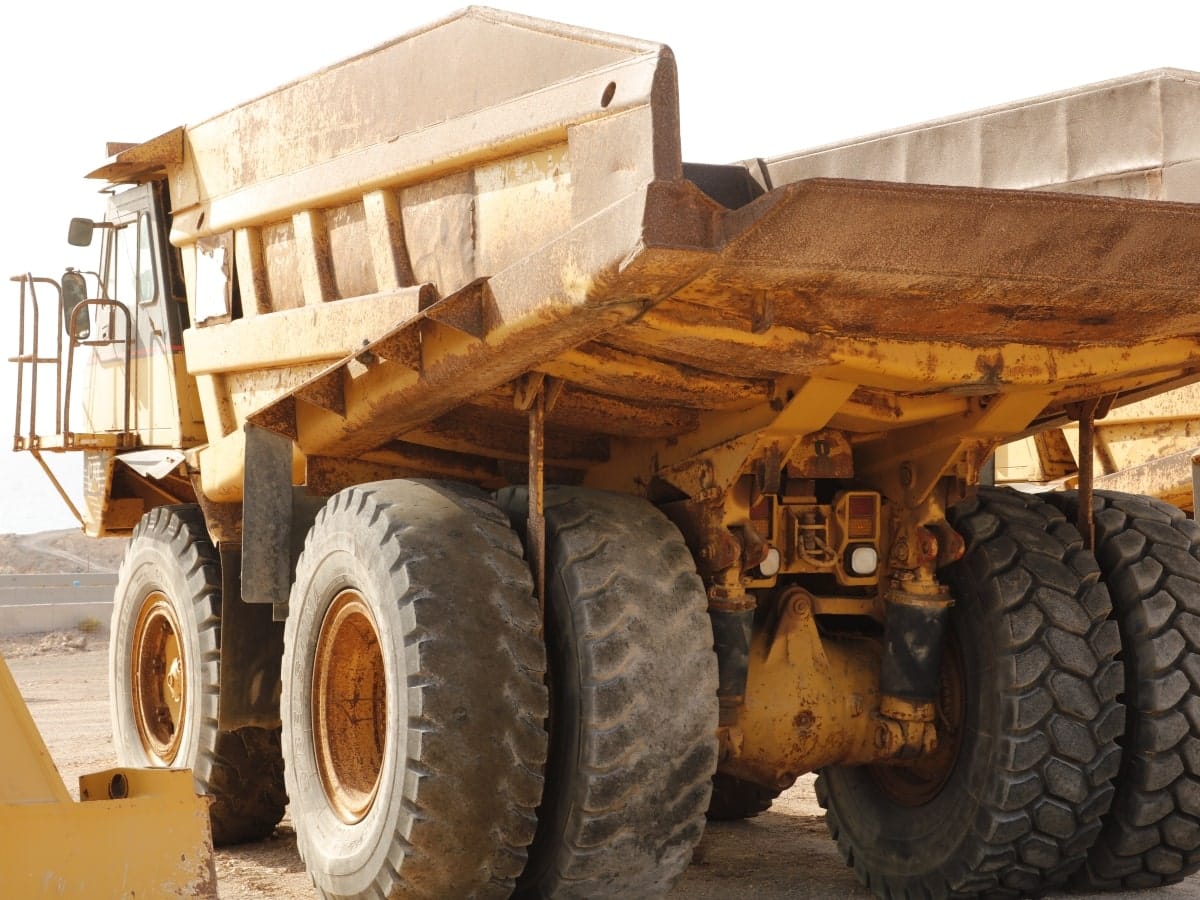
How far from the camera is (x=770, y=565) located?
17.7 ft

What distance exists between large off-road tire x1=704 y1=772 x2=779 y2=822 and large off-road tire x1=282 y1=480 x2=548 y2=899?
2.23 meters

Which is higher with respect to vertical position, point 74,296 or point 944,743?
point 74,296

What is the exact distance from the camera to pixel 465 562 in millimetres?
4770

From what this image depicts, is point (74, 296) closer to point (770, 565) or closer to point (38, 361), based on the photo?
point (38, 361)

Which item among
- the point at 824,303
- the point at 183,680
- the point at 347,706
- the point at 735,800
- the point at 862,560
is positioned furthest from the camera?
the point at 735,800

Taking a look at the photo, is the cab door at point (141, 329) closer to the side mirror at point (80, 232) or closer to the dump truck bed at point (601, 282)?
the side mirror at point (80, 232)

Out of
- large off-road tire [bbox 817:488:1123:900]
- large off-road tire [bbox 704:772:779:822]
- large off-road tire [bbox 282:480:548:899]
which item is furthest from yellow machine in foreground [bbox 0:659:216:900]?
large off-road tire [bbox 704:772:779:822]

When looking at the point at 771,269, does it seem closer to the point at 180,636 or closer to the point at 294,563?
the point at 294,563

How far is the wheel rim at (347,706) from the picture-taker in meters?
5.29

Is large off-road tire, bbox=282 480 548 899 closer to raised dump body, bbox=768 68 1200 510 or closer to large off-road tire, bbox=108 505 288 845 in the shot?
raised dump body, bbox=768 68 1200 510

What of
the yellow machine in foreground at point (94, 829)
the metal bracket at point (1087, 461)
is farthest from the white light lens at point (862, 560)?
the yellow machine in foreground at point (94, 829)

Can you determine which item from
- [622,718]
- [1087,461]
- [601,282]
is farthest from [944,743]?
[601,282]

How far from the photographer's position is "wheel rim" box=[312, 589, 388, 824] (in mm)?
5285

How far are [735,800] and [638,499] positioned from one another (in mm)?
2374
